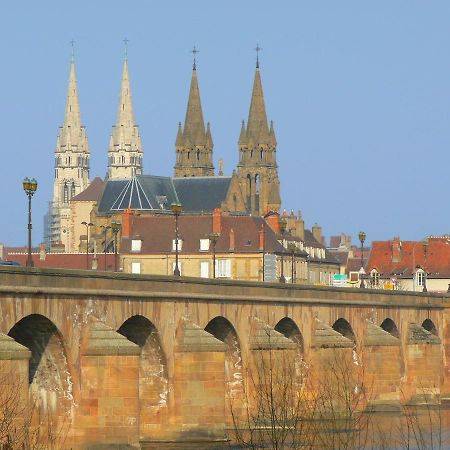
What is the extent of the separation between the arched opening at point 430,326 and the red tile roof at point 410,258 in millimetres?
45847

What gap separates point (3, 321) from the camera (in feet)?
184

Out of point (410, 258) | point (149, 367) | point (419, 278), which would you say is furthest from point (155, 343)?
point (410, 258)

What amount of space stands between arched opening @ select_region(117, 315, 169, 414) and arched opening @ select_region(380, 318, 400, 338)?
33.5 m

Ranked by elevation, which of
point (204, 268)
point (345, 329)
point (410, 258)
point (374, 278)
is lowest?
point (345, 329)

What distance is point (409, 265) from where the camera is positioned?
164 meters

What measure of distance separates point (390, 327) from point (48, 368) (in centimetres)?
4479

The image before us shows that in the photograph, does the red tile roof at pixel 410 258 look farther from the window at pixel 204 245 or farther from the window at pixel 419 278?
the window at pixel 204 245

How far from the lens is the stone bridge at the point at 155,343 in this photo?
60375 millimetres

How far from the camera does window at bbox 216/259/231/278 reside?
156750 mm

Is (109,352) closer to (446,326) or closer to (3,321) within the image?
(3,321)

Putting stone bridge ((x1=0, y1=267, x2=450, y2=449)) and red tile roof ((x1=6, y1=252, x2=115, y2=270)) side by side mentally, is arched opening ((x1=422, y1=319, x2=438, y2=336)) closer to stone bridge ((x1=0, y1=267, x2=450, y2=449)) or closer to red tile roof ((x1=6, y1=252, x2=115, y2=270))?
stone bridge ((x1=0, y1=267, x2=450, y2=449))

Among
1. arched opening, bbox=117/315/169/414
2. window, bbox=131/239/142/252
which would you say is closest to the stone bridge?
arched opening, bbox=117/315/169/414

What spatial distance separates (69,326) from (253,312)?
2036cm

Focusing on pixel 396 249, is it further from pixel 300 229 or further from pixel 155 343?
pixel 155 343
